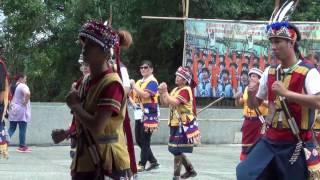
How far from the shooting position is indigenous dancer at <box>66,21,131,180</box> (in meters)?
5.26

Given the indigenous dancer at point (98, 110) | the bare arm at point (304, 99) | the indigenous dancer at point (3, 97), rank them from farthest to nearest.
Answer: the indigenous dancer at point (3, 97)
the bare arm at point (304, 99)
the indigenous dancer at point (98, 110)

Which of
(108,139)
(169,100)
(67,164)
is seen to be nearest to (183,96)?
(169,100)

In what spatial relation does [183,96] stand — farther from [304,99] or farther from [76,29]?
[76,29]

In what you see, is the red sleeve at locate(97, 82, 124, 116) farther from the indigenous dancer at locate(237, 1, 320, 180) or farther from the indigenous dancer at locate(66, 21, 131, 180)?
the indigenous dancer at locate(237, 1, 320, 180)

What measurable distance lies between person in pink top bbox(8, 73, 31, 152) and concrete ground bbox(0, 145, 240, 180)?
0.33 metres

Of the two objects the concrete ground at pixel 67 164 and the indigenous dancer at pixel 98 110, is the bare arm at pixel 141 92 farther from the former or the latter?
the indigenous dancer at pixel 98 110

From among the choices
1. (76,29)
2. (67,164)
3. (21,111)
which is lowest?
(67,164)

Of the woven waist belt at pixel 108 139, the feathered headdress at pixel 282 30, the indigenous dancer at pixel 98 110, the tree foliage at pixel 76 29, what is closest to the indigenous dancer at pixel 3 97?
the feathered headdress at pixel 282 30

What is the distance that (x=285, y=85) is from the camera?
6.17 metres

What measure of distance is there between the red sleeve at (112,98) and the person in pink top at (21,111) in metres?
11.0

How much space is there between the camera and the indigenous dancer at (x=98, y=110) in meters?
5.26

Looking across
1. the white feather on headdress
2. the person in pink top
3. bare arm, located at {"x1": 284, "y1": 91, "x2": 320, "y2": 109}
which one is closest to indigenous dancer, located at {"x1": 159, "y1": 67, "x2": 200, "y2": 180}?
the white feather on headdress

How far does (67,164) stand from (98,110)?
8494 mm

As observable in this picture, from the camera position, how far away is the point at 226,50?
61.9 feet
